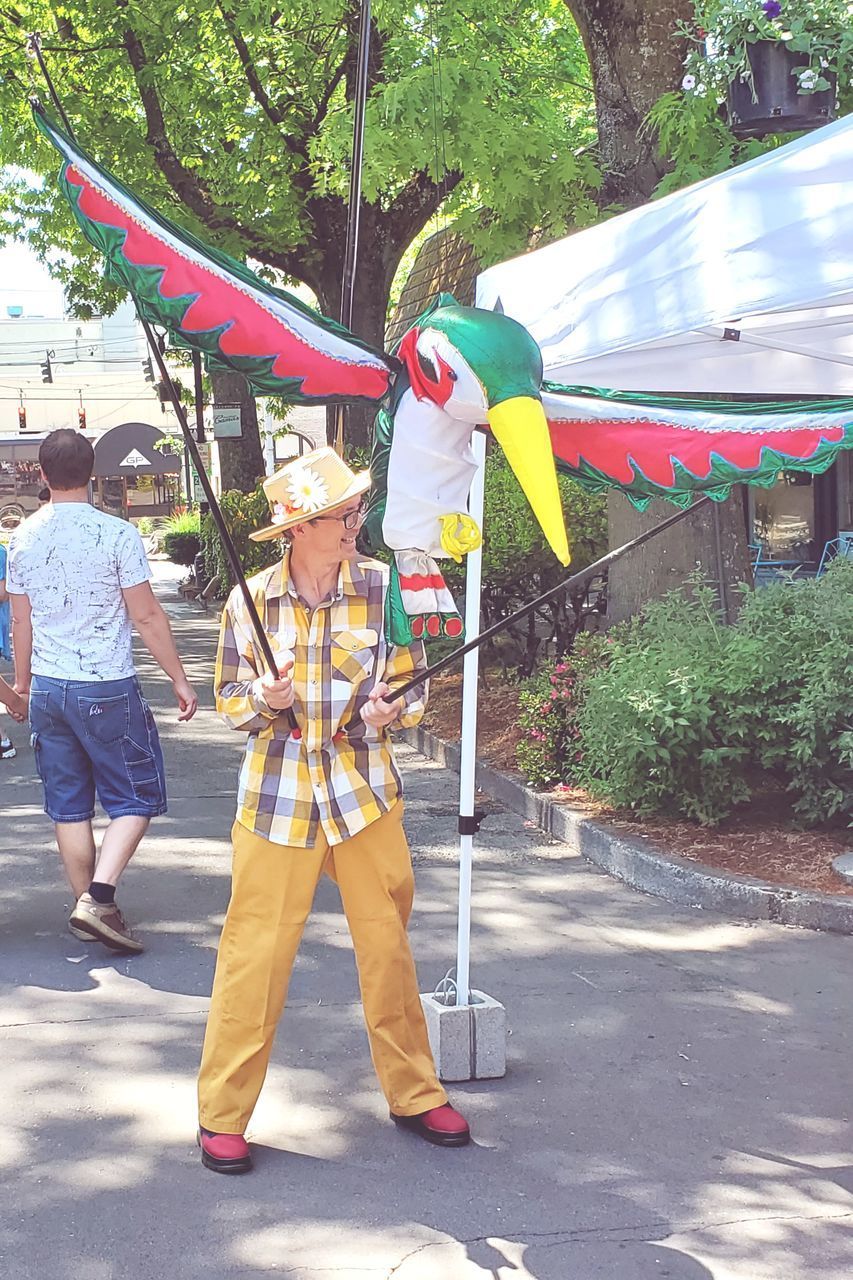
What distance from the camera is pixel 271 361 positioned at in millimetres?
3369

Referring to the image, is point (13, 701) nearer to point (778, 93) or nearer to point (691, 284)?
point (691, 284)

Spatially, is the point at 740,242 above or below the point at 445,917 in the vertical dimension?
above

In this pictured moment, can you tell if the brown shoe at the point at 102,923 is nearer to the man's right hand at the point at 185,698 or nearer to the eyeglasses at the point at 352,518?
the man's right hand at the point at 185,698

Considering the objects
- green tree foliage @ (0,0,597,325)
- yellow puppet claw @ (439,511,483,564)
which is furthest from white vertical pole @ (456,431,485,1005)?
green tree foliage @ (0,0,597,325)

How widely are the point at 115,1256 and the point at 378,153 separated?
272 inches

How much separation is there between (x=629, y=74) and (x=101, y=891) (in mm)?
5701

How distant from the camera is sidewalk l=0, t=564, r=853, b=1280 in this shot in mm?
3461

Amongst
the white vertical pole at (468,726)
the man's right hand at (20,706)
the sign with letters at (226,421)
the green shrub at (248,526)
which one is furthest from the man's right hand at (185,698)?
the sign with letters at (226,421)

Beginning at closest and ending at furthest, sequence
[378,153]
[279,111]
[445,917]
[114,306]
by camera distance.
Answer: [445,917] < [378,153] < [279,111] < [114,306]

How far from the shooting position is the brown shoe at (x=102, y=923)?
17.9 ft

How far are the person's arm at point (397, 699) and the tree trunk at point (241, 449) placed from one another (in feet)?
53.6

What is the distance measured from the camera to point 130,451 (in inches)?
1336

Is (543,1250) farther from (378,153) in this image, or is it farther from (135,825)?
(378,153)

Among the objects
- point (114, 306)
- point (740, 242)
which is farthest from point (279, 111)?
point (740, 242)
